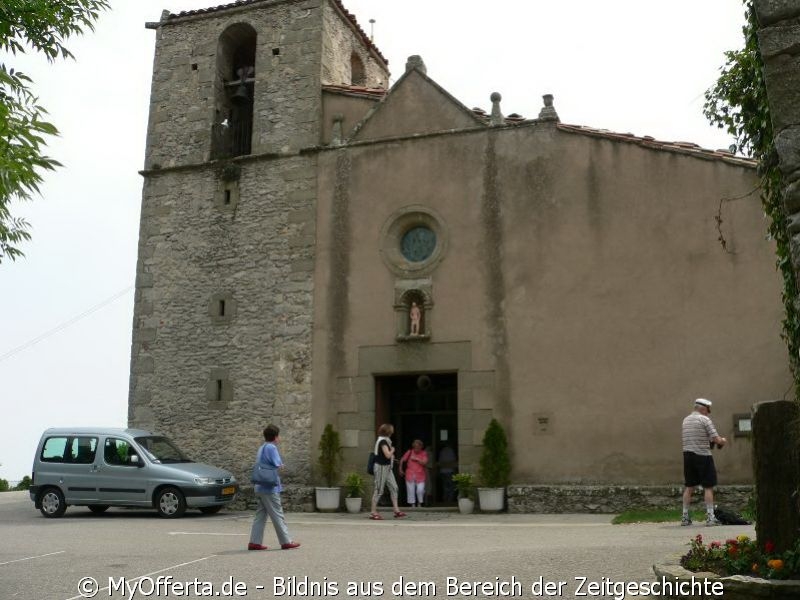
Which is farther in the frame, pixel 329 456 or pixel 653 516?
pixel 329 456

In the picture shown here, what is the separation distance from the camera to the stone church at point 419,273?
521 inches

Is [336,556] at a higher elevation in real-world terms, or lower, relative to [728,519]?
lower

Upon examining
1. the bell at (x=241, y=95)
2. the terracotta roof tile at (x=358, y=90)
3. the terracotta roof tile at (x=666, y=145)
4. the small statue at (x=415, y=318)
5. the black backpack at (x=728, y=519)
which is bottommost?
the black backpack at (x=728, y=519)

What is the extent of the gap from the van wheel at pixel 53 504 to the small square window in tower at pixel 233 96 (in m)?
7.39

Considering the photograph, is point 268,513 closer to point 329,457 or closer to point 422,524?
point 422,524

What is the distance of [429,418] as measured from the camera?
15.3 meters

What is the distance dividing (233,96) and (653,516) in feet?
38.9

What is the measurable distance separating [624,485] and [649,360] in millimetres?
2025

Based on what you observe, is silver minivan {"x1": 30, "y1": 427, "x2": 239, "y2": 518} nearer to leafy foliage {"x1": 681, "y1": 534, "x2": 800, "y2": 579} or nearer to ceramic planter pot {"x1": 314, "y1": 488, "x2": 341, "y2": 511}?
ceramic planter pot {"x1": 314, "y1": 488, "x2": 341, "y2": 511}

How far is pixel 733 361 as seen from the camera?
12.9m

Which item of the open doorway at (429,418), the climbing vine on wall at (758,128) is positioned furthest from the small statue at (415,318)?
the climbing vine on wall at (758,128)

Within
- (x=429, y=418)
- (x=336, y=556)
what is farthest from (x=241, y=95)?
(x=336, y=556)

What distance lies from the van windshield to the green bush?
5152 millimetres

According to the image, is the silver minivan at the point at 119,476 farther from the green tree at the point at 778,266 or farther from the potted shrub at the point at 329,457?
the green tree at the point at 778,266
